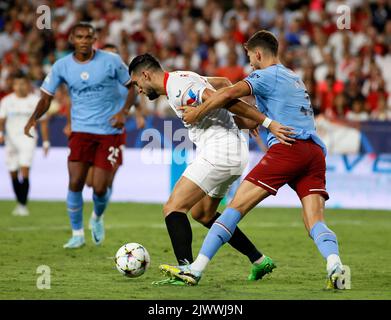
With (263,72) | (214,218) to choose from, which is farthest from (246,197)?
(263,72)

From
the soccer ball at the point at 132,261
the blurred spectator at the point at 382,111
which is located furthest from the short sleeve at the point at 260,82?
the blurred spectator at the point at 382,111

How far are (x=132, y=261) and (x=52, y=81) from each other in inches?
139

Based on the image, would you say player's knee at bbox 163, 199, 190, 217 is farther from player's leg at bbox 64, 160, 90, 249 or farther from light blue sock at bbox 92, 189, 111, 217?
light blue sock at bbox 92, 189, 111, 217

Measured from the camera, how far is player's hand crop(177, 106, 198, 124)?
27.1 ft

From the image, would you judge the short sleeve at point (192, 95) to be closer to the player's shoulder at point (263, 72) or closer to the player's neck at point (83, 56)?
the player's shoulder at point (263, 72)

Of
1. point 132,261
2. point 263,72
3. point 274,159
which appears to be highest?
point 263,72

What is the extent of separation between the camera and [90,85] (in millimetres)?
11562

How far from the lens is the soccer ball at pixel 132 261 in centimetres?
870

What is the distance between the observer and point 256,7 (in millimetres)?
22047

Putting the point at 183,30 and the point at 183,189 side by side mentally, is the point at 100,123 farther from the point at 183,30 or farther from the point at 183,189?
the point at 183,30

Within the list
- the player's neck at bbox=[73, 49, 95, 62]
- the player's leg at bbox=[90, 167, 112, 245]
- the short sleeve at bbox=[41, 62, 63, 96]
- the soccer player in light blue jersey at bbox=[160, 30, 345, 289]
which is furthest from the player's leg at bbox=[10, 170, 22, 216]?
the soccer player in light blue jersey at bbox=[160, 30, 345, 289]

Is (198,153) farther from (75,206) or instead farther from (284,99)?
(75,206)

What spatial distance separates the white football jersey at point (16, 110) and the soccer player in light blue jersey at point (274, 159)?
8.53m

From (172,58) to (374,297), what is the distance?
13930mm
